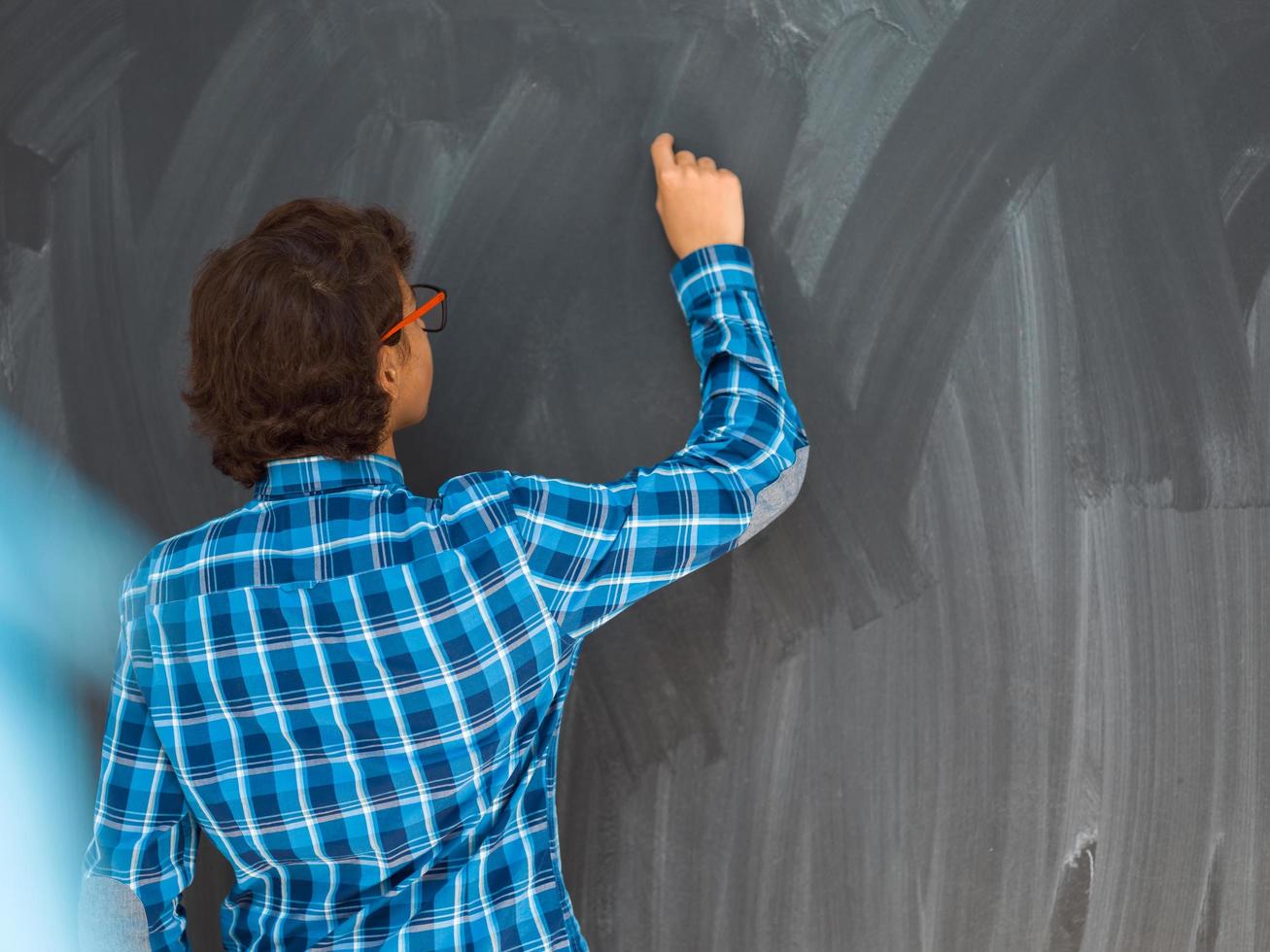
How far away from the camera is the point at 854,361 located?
0.93 meters

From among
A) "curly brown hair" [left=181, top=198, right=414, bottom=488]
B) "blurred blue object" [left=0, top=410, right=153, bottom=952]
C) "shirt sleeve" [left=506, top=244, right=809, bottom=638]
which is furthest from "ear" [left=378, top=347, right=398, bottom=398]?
"blurred blue object" [left=0, top=410, right=153, bottom=952]

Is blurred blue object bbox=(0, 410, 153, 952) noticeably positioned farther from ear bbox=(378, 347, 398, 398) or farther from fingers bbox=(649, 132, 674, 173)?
fingers bbox=(649, 132, 674, 173)

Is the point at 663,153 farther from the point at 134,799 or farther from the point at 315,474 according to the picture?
the point at 134,799

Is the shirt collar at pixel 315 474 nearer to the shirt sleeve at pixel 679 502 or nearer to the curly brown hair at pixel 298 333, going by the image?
the curly brown hair at pixel 298 333

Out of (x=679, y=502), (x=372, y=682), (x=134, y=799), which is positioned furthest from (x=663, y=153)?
(x=134, y=799)

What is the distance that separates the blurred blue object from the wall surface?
151 mm

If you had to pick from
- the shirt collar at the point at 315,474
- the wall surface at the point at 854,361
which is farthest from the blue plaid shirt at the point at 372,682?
the wall surface at the point at 854,361

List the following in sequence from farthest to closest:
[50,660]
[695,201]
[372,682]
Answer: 1. [50,660]
2. [695,201]
3. [372,682]

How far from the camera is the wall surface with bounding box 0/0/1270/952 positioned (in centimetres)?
91

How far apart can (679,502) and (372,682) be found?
261mm

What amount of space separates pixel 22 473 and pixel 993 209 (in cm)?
107

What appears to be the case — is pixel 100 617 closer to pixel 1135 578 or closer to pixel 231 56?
pixel 231 56

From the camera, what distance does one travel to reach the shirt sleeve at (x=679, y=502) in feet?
2.29

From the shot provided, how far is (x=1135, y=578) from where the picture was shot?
0.93 m
